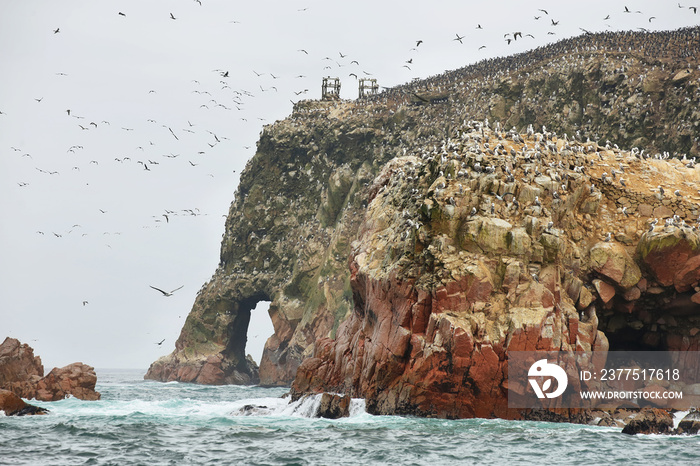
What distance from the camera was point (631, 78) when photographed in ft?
271

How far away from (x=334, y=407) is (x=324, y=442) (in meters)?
9.94

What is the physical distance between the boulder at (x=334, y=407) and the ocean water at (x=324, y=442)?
0.58 metres

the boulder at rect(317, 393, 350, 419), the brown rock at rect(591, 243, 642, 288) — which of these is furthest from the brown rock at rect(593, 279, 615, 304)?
the boulder at rect(317, 393, 350, 419)

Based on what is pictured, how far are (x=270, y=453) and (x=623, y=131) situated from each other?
62376 millimetres

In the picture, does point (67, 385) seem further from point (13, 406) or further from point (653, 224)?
point (653, 224)

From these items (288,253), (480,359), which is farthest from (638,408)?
(288,253)

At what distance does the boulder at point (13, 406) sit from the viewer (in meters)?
44.3

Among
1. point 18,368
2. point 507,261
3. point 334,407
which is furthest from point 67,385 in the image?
point 507,261

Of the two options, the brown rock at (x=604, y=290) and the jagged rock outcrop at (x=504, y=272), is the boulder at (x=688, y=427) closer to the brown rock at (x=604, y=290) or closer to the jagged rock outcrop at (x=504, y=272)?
the jagged rock outcrop at (x=504, y=272)

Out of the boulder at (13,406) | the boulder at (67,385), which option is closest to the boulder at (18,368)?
the boulder at (67,385)

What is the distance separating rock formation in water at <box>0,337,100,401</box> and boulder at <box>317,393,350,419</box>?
26.1 metres

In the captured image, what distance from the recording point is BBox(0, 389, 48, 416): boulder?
44.3 meters

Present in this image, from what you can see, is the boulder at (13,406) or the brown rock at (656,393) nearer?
the brown rock at (656,393)

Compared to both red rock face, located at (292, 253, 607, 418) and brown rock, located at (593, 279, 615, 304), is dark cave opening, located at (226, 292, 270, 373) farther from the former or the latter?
brown rock, located at (593, 279, 615, 304)
